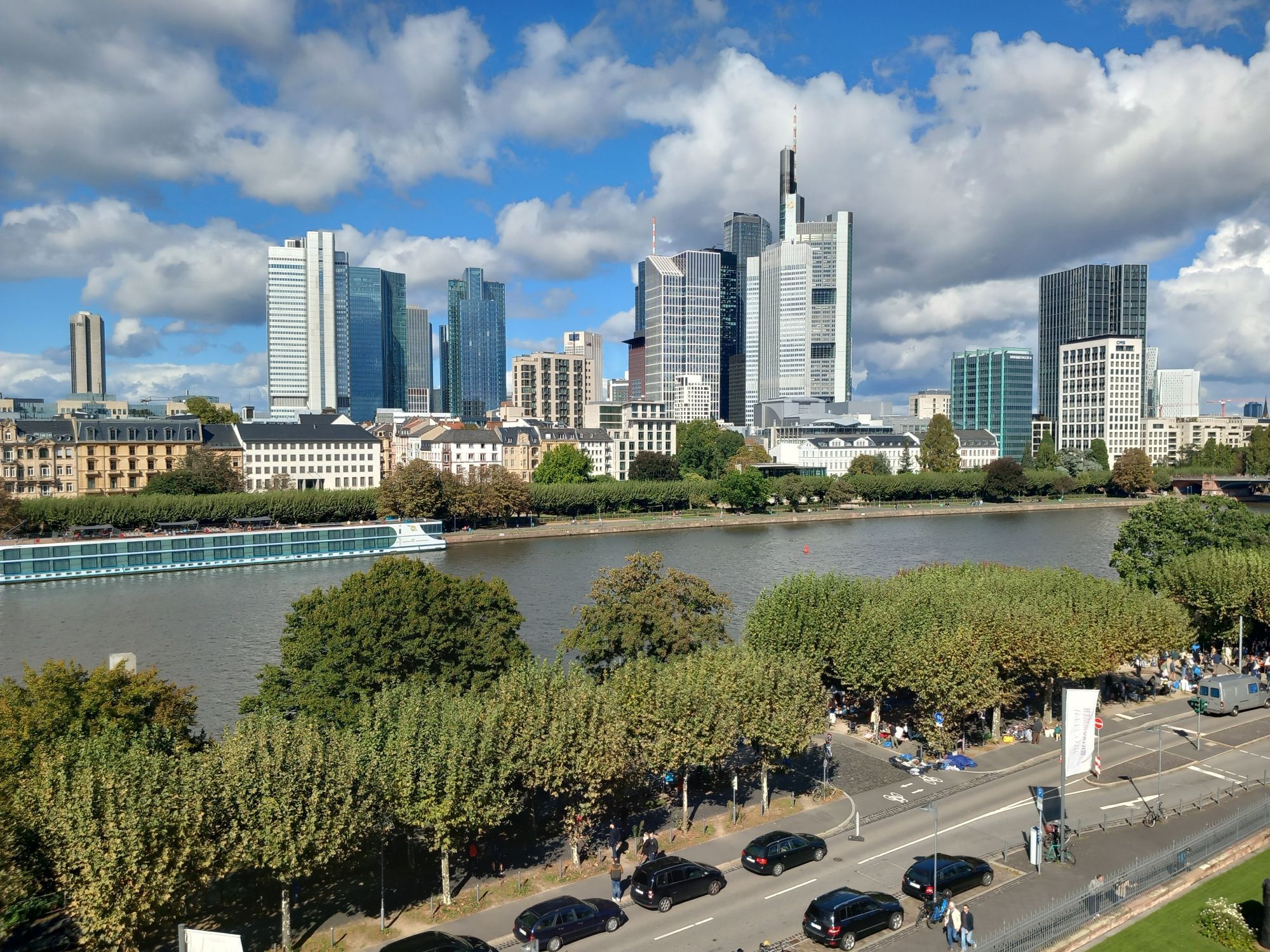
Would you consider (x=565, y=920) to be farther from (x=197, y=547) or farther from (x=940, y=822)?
(x=197, y=547)

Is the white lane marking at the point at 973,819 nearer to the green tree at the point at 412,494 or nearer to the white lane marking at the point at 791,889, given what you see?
the white lane marking at the point at 791,889

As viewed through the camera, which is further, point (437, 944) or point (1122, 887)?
point (1122, 887)

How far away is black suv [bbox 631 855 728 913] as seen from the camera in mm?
17891

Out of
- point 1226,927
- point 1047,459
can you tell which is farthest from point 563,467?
point 1226,927

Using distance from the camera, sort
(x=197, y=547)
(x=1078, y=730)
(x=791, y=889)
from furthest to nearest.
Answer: (x=197, y=547)
(x=1078, y=730)
(x=791, y=889)

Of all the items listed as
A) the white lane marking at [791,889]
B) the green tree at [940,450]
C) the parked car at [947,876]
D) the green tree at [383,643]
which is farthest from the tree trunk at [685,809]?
the green tree at [940,450]

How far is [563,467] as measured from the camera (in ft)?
394

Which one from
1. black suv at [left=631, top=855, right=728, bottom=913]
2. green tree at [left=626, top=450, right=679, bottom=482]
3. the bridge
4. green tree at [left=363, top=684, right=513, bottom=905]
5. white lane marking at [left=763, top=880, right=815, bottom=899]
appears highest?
green tree at [left=626, top=450, right=679, bottom=482]

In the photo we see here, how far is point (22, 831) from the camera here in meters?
15.1

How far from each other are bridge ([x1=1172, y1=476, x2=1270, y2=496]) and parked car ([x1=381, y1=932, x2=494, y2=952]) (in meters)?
153

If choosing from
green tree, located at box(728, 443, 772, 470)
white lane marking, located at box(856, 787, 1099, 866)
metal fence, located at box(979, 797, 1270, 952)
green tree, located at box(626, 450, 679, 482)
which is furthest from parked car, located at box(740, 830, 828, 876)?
green tree, located at box(728, 443, 772, 470)

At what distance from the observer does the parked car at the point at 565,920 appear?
16375 millimetres

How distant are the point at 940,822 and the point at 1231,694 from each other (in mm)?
16820

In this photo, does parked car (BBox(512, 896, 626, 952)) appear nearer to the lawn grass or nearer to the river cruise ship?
the lawn grass
